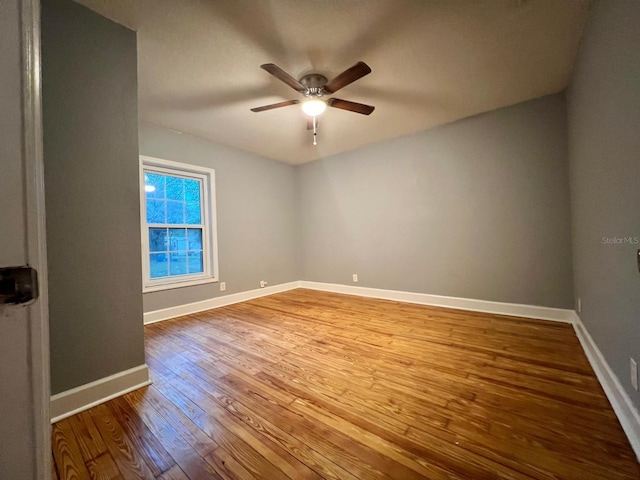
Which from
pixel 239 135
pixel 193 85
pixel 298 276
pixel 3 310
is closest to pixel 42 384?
pixel 3 310

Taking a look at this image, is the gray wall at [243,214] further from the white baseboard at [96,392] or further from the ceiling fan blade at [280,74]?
the ceiling fan blade at [280,74]

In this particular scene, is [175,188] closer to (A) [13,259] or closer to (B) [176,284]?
(B) [176,284]

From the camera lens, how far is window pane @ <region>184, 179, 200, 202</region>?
11.4 ft

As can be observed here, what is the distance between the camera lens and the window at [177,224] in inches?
121

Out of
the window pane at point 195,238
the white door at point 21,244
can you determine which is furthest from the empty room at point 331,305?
the window pane at point 195,238

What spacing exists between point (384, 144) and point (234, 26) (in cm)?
261

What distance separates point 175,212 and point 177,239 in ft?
1.24

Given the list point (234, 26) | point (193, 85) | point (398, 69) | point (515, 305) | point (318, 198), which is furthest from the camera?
point (318, 198)

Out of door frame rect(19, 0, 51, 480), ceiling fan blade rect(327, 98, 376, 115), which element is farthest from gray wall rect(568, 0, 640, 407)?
door frame rect(19, 0, 51, 480)

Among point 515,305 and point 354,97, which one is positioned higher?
point 354,97

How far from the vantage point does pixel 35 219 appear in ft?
1.60

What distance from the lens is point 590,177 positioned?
5.75 ft

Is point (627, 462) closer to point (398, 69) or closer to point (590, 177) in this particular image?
point (590, 177)

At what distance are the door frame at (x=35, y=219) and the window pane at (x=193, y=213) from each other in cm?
329
